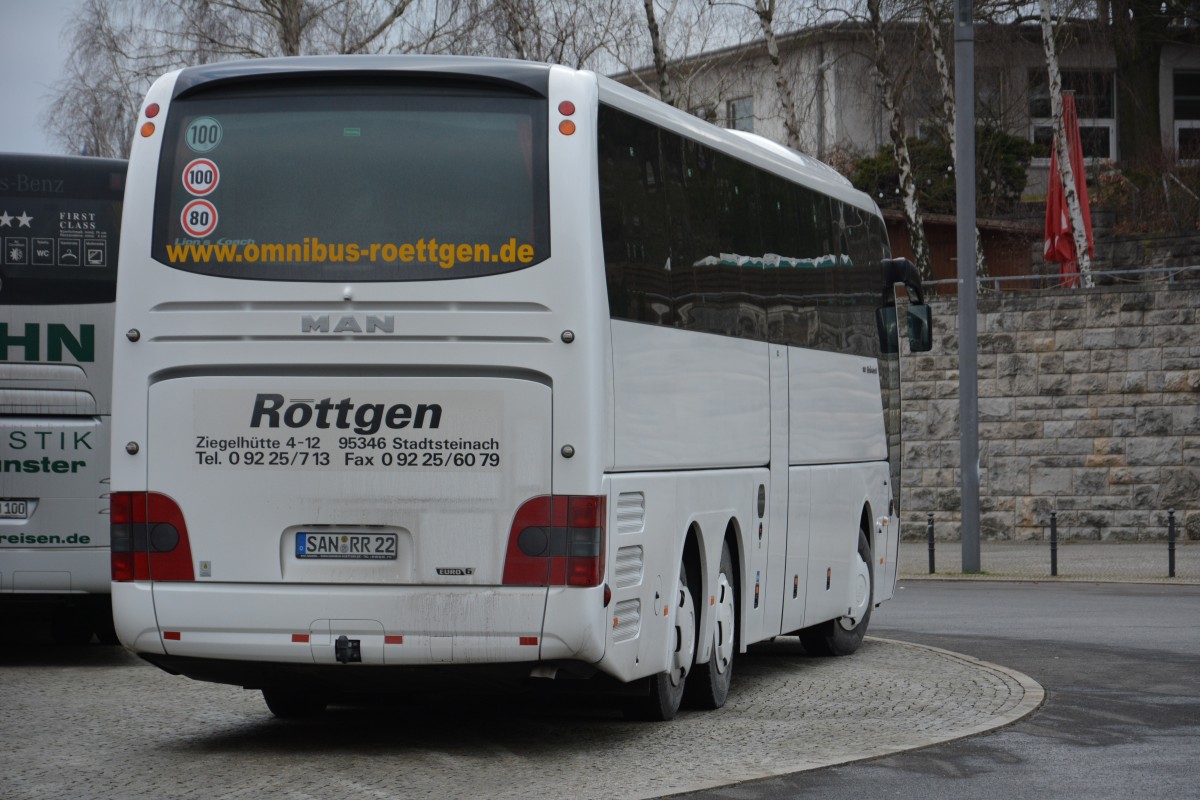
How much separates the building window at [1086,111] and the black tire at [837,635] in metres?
32.8

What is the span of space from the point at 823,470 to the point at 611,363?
4664 millimetres

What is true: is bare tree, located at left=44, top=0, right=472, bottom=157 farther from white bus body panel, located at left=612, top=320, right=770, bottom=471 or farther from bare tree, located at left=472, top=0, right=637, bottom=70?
white bus body panel, located at left=612, top=320, right=770, bottom=471

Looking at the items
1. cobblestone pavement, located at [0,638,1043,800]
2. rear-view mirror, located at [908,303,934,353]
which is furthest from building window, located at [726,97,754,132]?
cobblestone pavement, located at [0,638,1043,800]

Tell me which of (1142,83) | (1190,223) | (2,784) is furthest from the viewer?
(1142,83)

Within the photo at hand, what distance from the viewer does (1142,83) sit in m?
46.1

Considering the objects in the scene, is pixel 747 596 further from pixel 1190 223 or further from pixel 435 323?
pixel 1190 223

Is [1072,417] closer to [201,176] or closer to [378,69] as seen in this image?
[378,69]

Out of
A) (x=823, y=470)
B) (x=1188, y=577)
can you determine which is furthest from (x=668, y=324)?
(x=1188, y=577)

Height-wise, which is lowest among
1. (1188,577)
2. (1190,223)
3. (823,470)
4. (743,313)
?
(1188,577)

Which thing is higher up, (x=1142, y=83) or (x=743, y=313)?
(x=1142, y=83)

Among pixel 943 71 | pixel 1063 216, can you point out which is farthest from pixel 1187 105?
pixel 1063 216

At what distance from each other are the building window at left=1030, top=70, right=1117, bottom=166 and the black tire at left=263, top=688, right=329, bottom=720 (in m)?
37.5

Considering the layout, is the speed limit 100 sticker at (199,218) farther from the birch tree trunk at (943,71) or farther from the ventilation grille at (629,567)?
the birch tree trunk at (943,71)

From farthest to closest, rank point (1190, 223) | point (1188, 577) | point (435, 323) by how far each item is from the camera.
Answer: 1. point (1190, 223)
2. point (1188, 577)
3. point (435, 323)
